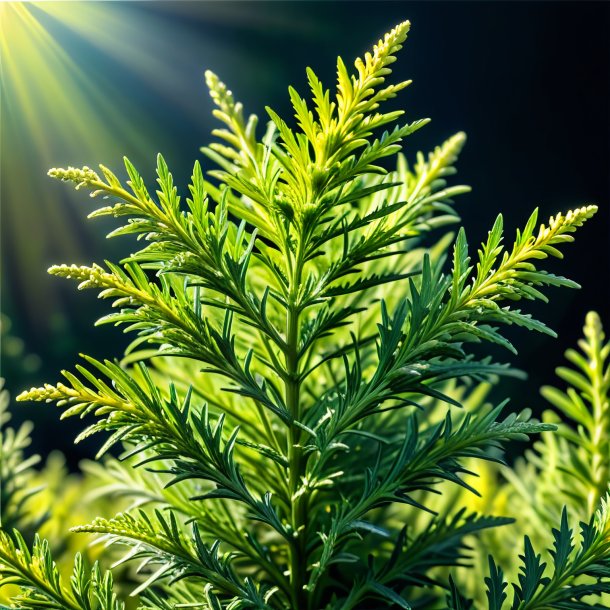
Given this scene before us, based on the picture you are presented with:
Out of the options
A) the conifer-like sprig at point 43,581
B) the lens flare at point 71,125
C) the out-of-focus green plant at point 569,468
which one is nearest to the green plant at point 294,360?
the conifer-like sprig at point 43,581

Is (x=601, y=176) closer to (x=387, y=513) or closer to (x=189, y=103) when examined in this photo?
(x=189, y=103)

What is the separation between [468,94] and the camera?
309 cm

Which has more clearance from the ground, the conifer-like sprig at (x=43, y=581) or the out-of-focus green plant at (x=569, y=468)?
the out-of-focus green plant at (x=569, y=468)

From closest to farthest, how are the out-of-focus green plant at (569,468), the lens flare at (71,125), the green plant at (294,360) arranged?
the green plant at (294,360), the out-of-focus green plant at (569,468), the lens flare at (71,125)

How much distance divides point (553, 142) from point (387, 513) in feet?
9.74

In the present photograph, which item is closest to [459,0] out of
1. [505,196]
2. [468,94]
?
A: [468,94]

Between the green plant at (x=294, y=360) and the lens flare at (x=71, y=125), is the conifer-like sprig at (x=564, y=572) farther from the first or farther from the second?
the lens flare at (x=71, y=125)

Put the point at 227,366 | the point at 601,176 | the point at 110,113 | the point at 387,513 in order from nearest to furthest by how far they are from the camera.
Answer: the point at 227,366, the point at 387,513, the point at 110,113, the point at 601,176

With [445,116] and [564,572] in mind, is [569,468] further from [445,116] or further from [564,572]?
[445,116]

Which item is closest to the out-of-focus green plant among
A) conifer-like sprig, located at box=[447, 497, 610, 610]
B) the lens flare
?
conifer-like sprig, located at box=[447, 497, 610, 610]

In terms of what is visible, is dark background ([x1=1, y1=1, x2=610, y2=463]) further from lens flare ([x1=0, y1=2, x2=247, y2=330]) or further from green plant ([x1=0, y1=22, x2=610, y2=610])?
green plant ([x1=0, y1=22, x2=610, y2=610])

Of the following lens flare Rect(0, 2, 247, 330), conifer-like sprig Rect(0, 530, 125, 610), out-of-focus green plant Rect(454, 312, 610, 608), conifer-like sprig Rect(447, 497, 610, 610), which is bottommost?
conifer-like sprig Rect(0, 530, 125, 610)

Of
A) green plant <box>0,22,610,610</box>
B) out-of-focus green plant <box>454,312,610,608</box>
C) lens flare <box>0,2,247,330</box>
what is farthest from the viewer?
lens flare <box>0,2,247,330</box>

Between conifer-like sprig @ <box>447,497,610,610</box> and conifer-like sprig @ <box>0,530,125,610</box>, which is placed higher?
conifer-like sprig @ <box>447,497,610,610</box>
